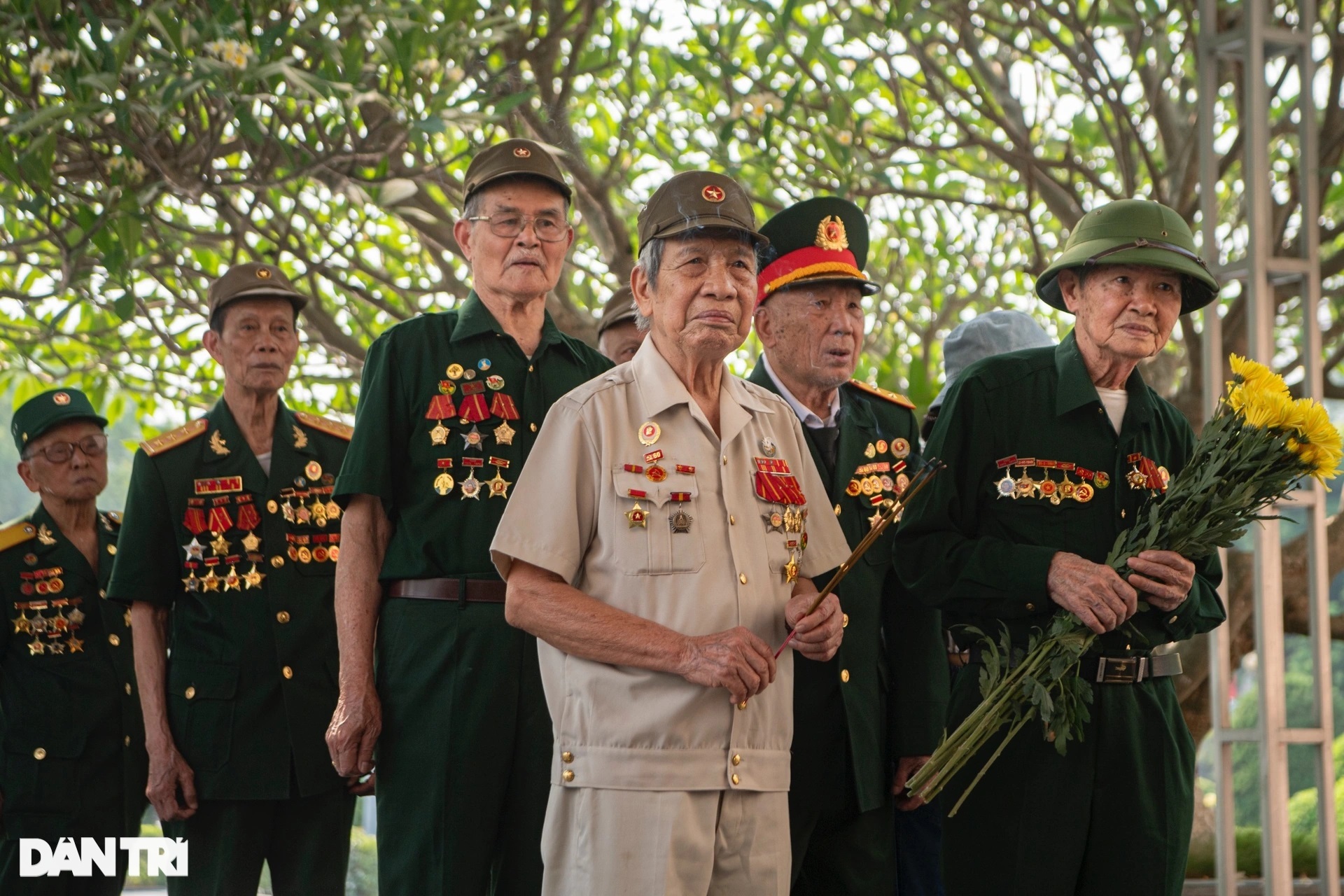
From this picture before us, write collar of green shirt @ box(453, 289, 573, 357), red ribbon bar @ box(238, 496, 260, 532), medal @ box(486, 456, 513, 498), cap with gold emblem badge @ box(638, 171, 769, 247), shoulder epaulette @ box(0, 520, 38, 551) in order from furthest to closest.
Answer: shoulder epaulette @ box(0, 520, 38, 551) → red ribbon bar @ box(238, 496, 260, 532) → collar of green shirt @ box(453, 289, 573, 357) → medal @ box(486, 456, 513, 498) → cap with gold emblem badge @ box(638, 171, 769, 247)

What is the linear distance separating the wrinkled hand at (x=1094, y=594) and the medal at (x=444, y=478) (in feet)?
3.69

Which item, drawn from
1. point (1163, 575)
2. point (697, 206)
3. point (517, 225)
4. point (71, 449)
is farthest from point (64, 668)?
point (1163, 575)

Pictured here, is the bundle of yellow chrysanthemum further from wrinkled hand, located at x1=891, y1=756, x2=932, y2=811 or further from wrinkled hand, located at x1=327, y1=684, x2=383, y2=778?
wrinkled hand, located at x1=327, y1=684, x2=383, y2=778

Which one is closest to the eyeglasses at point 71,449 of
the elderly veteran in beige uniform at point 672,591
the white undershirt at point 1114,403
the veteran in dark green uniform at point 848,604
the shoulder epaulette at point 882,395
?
the veteran in dark green uniform at point 848,604

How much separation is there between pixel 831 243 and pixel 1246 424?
1.08 meters

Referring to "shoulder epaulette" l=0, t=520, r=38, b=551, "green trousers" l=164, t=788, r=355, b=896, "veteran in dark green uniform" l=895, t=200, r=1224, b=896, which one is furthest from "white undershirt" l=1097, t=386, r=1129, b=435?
"shoulder epaulette" l=0, t=520, r=38, b=551

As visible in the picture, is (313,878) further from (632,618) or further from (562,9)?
(562,9)

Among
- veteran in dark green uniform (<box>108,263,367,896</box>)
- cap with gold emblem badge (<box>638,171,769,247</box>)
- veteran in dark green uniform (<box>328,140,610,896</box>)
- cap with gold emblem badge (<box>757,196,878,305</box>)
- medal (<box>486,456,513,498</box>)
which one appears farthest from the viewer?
veteran in dark green uniform (<box>108,263,367,896</box>)

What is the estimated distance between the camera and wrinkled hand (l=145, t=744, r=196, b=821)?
3.39 meters

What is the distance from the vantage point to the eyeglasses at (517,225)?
2.82m

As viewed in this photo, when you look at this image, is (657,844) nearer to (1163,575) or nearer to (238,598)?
(1163,575)

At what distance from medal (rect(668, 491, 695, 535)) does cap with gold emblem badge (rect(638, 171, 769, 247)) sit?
43cm

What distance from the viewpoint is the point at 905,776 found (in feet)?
9.77

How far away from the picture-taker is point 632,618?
2.07m
